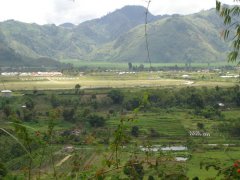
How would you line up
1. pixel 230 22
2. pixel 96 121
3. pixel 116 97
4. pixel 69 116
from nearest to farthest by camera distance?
pixel 230 22, pixel 96 121, pixel 69 116, pixel 116 97

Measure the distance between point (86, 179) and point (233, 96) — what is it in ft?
160

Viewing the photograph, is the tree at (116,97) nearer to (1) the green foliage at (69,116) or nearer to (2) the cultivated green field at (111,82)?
(1) the green foliage at (69,116)

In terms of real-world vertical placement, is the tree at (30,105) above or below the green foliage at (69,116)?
above

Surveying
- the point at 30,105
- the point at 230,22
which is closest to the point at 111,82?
the point at 30,105

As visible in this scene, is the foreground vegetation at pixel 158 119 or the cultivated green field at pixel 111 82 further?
the cultivated green field at pixel 111 82

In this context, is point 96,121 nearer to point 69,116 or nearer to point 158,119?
point 69,116

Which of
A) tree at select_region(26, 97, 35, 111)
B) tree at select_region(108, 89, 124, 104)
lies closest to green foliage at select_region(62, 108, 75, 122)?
tree at select_region(26, 97, 35, 111)

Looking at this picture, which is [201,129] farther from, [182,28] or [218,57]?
[182,28]

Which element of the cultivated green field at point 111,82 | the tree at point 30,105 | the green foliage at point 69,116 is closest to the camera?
the green foliage at point 69,116

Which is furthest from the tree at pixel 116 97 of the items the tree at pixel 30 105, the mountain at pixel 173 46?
the mountain at pixel 173 46

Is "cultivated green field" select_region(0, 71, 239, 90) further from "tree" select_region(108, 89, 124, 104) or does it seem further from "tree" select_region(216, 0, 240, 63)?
"tree" select_region(216, 0, 240, 63)

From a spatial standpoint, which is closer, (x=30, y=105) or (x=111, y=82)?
(x=30, y=105)

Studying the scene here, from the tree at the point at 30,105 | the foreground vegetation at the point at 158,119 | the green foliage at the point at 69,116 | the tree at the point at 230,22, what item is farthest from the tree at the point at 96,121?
the tree at the point at 230,22

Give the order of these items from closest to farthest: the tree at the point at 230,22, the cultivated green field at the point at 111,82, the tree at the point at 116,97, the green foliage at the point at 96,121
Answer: the tree at the point at 230,22, the green foliage at the point at 96,121, the tree at the point at 116,97, the cultivated green field at the point at 111,82
